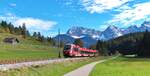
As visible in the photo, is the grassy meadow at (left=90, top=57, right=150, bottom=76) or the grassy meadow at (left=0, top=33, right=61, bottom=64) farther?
Result: the grassy meadow at (left=0, top=33, right=61, bottom=64)

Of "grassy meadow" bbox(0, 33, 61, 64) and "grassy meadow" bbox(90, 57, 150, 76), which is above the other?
"grassy meadow" bbox(0, 33, 61, 64)

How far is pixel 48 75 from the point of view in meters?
38.8

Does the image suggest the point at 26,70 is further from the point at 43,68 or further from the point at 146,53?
the point at 146,53

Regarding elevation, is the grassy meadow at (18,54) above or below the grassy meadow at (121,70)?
above

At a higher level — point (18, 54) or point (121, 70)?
point (18, 54)

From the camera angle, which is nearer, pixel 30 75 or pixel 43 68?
pixel 30 75

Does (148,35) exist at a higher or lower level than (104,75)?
higher

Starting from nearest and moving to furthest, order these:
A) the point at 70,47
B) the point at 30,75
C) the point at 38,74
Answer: the point at 30,75
the point at 38,74
the point at 70,47

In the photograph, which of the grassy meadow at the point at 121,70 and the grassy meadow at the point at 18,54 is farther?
the grassy meadow at the point at 18,54

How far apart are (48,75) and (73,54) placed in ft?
161

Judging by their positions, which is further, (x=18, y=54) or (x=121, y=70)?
(x=18, y=54)

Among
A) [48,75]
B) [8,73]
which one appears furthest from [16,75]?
[48,75]

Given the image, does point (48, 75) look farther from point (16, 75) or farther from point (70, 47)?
point (70, 47)

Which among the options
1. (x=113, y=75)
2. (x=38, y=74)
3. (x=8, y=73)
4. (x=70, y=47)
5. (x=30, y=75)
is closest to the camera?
(x=8, y=73)
